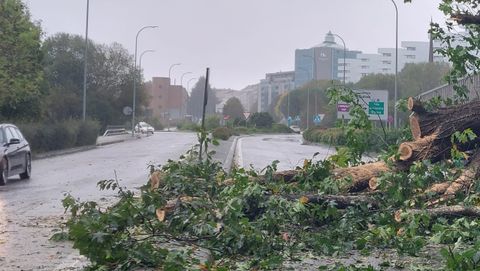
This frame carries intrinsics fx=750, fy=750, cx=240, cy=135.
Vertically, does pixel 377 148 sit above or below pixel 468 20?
below

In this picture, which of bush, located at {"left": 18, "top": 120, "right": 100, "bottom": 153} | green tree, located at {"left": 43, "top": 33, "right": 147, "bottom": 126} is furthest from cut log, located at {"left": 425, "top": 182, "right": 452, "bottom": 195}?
green tree, located at {"left": 43, "top": 33, "right": 147, "bottom": 126}

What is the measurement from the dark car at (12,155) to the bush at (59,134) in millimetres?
14437

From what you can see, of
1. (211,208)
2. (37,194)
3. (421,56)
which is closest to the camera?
(211,208)

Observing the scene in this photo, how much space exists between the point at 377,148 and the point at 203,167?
3.76 metres

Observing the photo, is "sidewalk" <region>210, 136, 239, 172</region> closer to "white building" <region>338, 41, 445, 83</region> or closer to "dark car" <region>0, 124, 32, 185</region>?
"dark car" <region>0, 124, 32, 185</region>

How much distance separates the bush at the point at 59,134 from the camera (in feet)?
113

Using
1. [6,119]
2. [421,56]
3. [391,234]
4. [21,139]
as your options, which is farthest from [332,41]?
[391,234]

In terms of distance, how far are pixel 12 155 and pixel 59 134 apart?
70.4 ft

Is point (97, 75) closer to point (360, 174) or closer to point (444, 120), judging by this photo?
point (444, 120)

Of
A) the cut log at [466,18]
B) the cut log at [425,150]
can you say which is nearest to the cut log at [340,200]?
the cut log at [425,150]

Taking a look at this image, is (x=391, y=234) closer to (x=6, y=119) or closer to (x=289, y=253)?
(x=289, y=253)

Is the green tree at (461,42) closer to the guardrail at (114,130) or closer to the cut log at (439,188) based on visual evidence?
the cut log at (439,188)

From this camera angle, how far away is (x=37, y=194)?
48.1ft

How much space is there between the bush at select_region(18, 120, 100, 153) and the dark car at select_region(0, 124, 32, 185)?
47.4 feet
